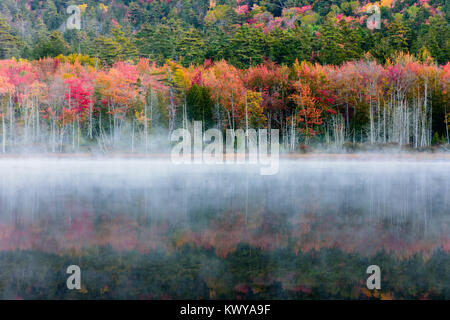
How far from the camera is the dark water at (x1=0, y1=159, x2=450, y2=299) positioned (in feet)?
24.7

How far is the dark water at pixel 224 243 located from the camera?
7.54 metres

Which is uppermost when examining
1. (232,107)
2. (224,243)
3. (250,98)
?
(250,98)

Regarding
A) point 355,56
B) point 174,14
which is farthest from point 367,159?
point 174,14

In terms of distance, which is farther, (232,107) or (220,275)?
(232,107)
